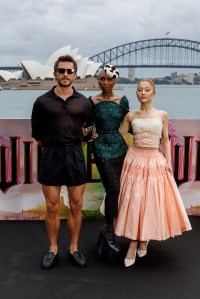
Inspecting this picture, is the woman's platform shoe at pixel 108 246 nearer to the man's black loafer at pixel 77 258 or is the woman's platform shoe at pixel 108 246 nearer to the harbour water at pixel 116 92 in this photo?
the man's black loafer at pixel 77 258

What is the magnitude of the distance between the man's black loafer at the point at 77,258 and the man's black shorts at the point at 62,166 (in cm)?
55

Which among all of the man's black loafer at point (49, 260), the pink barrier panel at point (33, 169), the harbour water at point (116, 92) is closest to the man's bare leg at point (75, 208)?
the man's black loafer at point (49, 260)

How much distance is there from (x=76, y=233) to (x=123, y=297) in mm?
657

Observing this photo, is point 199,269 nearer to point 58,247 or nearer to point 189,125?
point 58,247

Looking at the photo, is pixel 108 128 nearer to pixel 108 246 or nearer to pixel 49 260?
pixel 108 246

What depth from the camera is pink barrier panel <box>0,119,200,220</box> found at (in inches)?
158

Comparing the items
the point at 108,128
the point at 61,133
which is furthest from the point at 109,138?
the point at 61,133

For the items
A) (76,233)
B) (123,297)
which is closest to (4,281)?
(76,233)

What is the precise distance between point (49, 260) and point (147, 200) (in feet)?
2.71

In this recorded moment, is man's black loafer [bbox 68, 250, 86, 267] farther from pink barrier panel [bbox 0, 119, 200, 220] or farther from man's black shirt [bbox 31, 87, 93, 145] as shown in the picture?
pink barrier panel [bbox 0, 119, 200, 220]

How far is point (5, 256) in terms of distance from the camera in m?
3.12

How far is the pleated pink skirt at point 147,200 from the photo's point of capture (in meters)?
2.92

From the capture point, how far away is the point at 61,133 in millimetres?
2729

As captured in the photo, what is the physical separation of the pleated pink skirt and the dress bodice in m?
0.14
